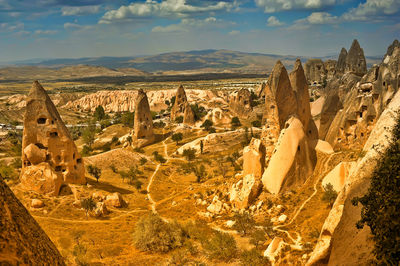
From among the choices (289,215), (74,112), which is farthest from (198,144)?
(74,112)

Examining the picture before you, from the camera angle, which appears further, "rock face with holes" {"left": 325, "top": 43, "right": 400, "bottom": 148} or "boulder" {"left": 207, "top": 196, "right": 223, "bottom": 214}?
"rock face with holes" {"left": 325, "top": 43, "right": 400, "bottom": 148}

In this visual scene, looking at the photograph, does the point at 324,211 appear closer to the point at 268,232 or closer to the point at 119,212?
the point at 268,232

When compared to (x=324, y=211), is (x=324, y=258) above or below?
above

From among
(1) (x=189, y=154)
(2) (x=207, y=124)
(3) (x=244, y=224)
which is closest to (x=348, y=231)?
(3) (x=244, y=224)

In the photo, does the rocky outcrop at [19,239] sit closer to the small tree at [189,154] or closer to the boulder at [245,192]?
the boulder at [245,192]

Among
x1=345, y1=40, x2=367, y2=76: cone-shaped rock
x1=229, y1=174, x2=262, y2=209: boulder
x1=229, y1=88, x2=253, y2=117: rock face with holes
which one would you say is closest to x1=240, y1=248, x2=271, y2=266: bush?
x1=229, y1=174, x2=262, y2=209: boulder

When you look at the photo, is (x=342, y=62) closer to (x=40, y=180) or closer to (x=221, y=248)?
(x=221, y=248)

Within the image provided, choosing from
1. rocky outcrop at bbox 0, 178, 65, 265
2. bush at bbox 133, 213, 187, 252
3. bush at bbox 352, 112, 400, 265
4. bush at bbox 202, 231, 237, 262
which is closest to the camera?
rocky outcrop at bbox 0, 178, 65, 265

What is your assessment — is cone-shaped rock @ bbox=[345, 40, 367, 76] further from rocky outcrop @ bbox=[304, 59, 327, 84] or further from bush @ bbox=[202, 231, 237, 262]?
bush @ bbox=[202, 231, 237, 262]
